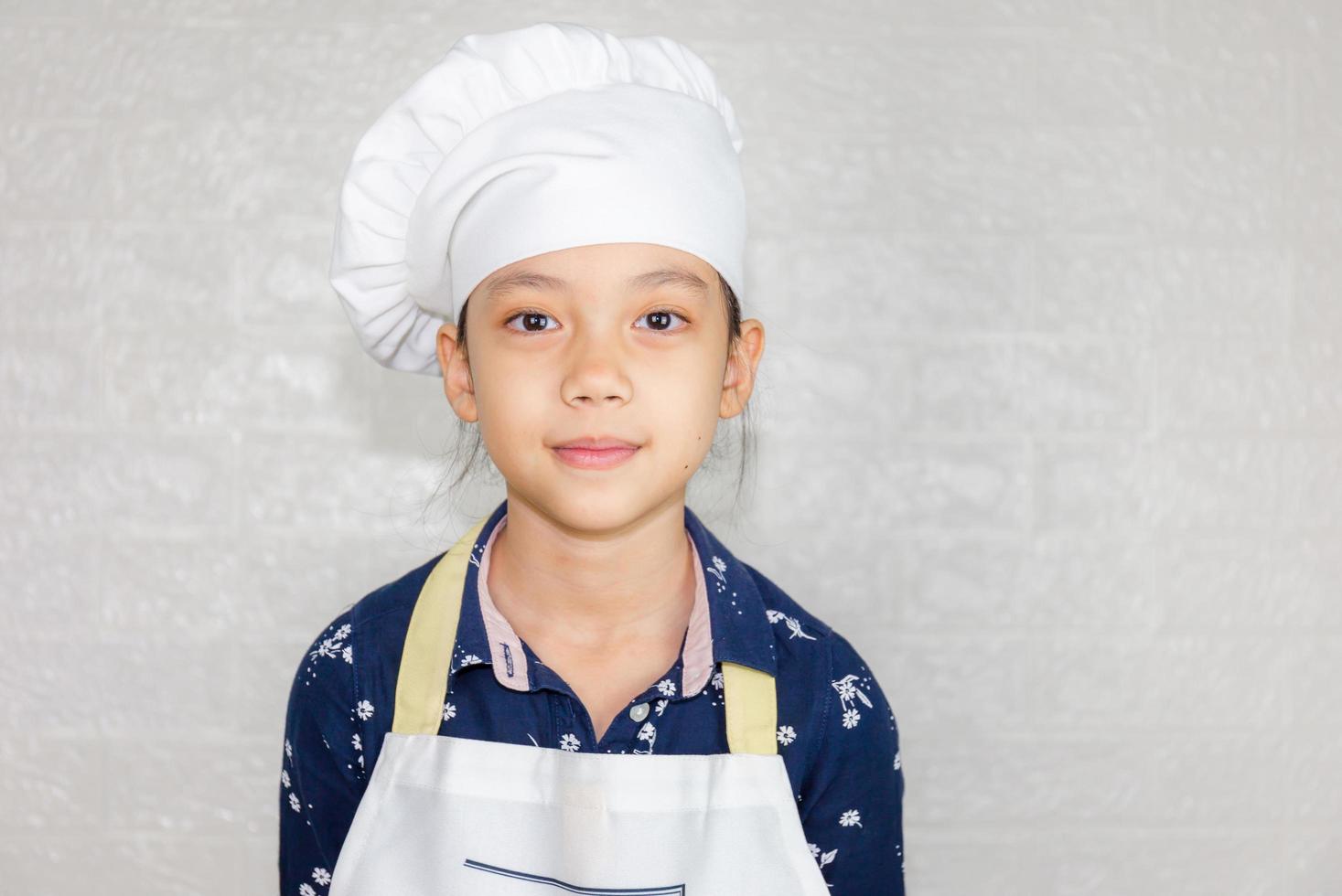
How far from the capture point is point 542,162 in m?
1.02

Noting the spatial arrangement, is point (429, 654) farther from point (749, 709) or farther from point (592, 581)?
point (749, 709)

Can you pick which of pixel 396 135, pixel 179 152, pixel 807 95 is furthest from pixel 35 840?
pixel 807 95

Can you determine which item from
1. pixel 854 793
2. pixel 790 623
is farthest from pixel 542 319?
pixel 854 793

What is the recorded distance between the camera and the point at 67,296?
1721 mm

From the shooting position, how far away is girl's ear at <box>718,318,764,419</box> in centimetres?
113

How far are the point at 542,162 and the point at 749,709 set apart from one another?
495 mm

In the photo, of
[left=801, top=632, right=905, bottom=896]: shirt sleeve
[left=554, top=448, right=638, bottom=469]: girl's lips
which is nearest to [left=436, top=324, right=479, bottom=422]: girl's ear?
[left=554, top=448, right=638, bottom=469]: girl's lips

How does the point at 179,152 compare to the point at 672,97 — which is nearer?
the point at 672,97

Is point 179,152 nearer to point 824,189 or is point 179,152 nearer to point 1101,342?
point 824,189

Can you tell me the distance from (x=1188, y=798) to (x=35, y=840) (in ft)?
5.45

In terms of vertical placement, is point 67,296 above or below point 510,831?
above

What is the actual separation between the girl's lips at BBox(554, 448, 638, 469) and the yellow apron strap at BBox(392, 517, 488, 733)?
0.66 feet

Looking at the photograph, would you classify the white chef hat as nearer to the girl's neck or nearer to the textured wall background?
the girl's neck

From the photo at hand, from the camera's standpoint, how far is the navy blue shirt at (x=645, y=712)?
107 cm
